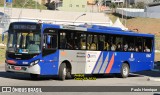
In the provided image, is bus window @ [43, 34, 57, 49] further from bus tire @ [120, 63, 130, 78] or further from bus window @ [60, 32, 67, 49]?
bus tire @ [120, 63, 130, 78]

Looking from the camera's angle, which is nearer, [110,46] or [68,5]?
[110,46]

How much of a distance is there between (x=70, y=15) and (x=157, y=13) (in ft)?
122

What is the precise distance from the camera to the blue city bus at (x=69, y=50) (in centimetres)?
1994

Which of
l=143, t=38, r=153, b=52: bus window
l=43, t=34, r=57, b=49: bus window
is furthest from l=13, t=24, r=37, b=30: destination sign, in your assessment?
l=143, t=38, r=153, b=52: bus window

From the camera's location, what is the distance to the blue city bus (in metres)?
19.9

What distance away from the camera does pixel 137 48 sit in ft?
89.4

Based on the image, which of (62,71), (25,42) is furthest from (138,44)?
(25,42)

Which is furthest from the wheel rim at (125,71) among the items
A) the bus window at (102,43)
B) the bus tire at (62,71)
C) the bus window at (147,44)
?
the bus tire at (62,71)

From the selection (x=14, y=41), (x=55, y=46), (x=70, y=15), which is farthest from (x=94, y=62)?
(x=70, y=15)

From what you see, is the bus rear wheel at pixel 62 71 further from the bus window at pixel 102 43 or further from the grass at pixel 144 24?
the grass at pixel 144 24

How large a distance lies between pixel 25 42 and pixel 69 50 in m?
2.56

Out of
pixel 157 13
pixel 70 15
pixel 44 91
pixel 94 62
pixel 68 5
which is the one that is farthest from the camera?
pixel 68 5

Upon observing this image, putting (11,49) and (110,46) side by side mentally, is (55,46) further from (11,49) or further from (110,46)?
(110,46)

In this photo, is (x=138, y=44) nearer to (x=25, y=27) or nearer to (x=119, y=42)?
(x=119, y=42)
